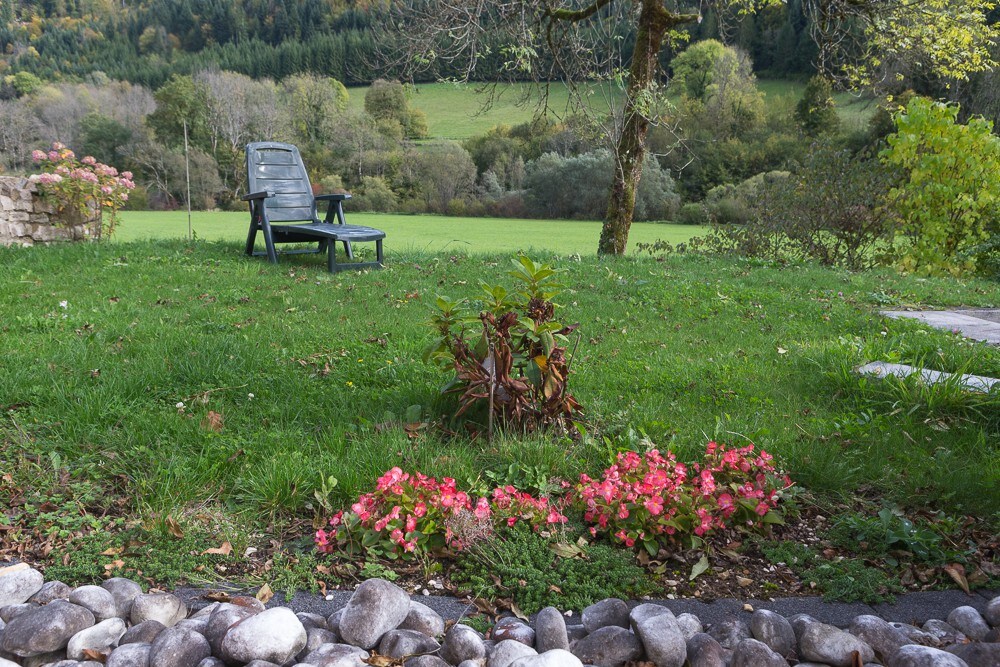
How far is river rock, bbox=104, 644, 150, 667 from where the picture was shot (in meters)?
1.45

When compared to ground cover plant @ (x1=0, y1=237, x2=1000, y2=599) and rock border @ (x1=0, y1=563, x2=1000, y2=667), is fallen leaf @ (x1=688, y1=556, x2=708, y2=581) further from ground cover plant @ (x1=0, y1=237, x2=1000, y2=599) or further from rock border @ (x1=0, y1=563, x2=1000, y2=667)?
rock border @ (x1=0, y1=563, x2=1000, y2=667)

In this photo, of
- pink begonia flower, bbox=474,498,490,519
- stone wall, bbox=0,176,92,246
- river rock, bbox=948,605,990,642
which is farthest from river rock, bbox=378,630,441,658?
stone wall, bbox=0,176,92,246

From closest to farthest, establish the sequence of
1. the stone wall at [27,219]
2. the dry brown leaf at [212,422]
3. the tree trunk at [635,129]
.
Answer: the dry brown leaf at [212,422] → the stone wall at [27,219] → the tree trunk at [635,129]

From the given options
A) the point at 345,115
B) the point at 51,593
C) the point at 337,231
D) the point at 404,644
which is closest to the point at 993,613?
the point at 404,644

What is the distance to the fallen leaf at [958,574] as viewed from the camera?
5.89 feet

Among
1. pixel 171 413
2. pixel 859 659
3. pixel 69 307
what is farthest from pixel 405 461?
pixel 69 307

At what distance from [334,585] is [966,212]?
9471 millimetres

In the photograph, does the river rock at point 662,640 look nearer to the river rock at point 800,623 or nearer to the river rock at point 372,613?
the river rock at point 800,623

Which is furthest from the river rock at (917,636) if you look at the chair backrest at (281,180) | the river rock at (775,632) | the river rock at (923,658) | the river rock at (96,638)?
the chair backrest at (281,180)

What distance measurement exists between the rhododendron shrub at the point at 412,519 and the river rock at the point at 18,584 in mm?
720

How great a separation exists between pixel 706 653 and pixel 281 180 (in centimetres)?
732

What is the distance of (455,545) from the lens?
1.94m

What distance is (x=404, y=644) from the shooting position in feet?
4.99

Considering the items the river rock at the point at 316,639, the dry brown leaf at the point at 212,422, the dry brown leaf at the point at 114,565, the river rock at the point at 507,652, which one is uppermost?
the dry brown leaf at the point at 212,422
